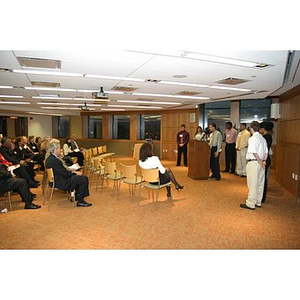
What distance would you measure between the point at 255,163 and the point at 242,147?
11.2ft

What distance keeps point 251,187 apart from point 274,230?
1.14 meters

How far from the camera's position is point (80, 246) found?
3496 millimetres

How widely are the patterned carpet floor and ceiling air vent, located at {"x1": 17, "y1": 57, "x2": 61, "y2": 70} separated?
275cm

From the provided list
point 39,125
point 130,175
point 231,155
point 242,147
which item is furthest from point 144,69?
point 39,125

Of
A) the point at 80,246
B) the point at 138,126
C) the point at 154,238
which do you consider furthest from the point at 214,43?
the point at 138,126

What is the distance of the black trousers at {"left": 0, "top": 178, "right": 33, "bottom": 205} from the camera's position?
477 cm

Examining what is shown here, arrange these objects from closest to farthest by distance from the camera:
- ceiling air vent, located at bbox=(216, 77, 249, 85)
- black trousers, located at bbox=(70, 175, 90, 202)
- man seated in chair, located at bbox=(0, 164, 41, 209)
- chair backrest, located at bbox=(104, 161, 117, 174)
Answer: man seated in chair, located at bbox=(0, 164, 41, 209), black trousers, located at bbox=(70, 175, 90, 202), ceiling air vent, located at bbox=(216, 77, 249, 85), chair backrest, located at bbox=(104, 161, 117, 174)

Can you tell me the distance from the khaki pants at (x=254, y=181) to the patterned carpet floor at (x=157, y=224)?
0.84 ft

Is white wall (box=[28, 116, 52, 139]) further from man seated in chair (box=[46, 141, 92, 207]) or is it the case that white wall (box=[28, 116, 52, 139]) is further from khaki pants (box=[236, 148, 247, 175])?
khaki pants (box=[236, 148, 247, 175])

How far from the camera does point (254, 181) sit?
16.4 ft

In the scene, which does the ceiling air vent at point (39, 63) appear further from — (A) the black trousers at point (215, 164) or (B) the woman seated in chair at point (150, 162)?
(A) the black trousers at point (215, 164)

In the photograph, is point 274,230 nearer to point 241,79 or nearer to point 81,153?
point 241,79

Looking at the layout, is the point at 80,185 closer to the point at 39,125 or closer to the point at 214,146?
the point at 214,146

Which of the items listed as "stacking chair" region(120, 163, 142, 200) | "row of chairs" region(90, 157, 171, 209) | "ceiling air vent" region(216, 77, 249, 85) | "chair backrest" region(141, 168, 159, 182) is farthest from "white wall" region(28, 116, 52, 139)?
"ceiling air vent" region(216, 77, 249, 85)
